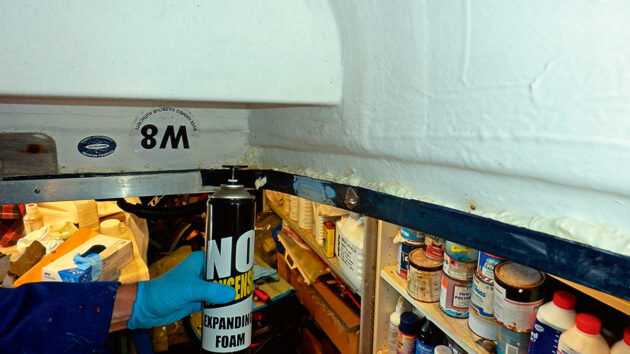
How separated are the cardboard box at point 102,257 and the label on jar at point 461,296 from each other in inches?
60.1

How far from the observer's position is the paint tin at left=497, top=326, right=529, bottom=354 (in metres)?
0.85

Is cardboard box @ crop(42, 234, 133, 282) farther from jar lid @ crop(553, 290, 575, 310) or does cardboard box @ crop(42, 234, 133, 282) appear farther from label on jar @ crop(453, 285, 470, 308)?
jar lid @ crop(553, 290, 575, 310)

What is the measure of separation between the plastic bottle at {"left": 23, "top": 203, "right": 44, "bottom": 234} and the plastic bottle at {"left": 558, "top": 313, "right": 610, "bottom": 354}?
8.63 ft

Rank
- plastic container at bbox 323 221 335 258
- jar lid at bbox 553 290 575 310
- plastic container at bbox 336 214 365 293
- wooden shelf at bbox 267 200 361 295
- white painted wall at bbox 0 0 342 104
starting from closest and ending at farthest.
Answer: white painted wall at bbox 0 0 342 104
jar lid at bbox 553 290 575 310
plastic container at bbox 336 214 365 293
wooden shelf at bbox 267 200 361 295
plastic container at bbox 323 221 335 258

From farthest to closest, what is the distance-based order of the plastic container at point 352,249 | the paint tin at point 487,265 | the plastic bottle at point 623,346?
the plastic container at point 352,249
the paint tin at point 487,265
the plastic bottle at point 623,346

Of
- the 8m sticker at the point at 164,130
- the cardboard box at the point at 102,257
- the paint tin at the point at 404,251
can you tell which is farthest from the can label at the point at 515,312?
the cardboard box at the point at 102,257

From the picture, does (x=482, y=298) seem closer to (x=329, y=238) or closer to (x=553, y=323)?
(x=553, y=323)

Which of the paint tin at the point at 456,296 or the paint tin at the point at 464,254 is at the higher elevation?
the paint tin at the point at 464,254

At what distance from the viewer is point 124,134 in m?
0.83

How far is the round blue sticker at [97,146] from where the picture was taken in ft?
2.64

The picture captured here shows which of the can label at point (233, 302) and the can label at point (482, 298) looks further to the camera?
the can label at point (482, 298)

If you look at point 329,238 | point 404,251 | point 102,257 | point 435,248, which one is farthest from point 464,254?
point 102,257

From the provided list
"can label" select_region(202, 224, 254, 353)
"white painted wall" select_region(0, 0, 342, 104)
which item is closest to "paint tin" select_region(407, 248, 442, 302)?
"can label" select_region(202, 224, 254, 353)

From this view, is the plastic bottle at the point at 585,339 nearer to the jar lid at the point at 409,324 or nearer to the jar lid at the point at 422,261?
the jar lid at the point at 422,261
